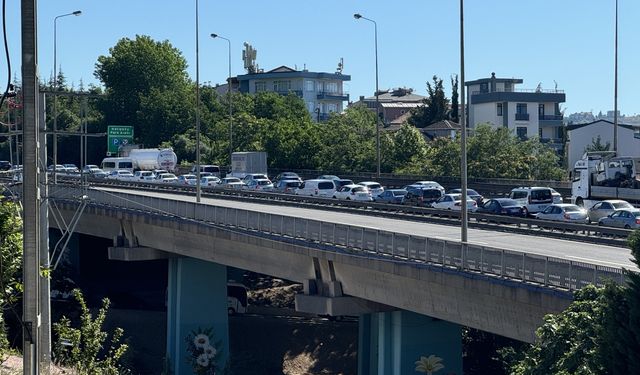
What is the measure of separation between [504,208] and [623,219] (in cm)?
863

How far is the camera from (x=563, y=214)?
45.7 m

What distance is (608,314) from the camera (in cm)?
1752

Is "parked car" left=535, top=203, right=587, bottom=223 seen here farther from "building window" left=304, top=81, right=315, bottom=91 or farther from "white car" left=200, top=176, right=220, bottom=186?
"building window" left=304, top=81, right=315, bottom=91

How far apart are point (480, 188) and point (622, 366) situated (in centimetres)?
4936

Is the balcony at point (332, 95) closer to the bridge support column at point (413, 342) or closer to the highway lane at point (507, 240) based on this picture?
the highway lane at point (507, 240)

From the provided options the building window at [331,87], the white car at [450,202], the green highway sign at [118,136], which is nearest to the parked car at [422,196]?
the white car at [450,202]

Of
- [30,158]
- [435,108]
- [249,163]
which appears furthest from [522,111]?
[30,158]

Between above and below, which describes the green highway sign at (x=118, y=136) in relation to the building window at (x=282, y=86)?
below

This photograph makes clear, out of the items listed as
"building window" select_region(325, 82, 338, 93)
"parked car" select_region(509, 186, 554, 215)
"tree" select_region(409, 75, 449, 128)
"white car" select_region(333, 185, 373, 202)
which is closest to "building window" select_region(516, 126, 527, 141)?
"tree" select_region(409, 75, 449, 128)

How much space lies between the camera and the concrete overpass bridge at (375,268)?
2416 centimetres

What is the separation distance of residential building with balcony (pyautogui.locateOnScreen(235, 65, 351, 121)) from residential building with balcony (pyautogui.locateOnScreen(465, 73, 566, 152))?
109 feet

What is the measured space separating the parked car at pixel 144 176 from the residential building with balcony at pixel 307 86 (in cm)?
4754

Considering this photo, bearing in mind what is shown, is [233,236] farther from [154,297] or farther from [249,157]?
[249,157]

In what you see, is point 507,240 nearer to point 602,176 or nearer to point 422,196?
point 602,176
